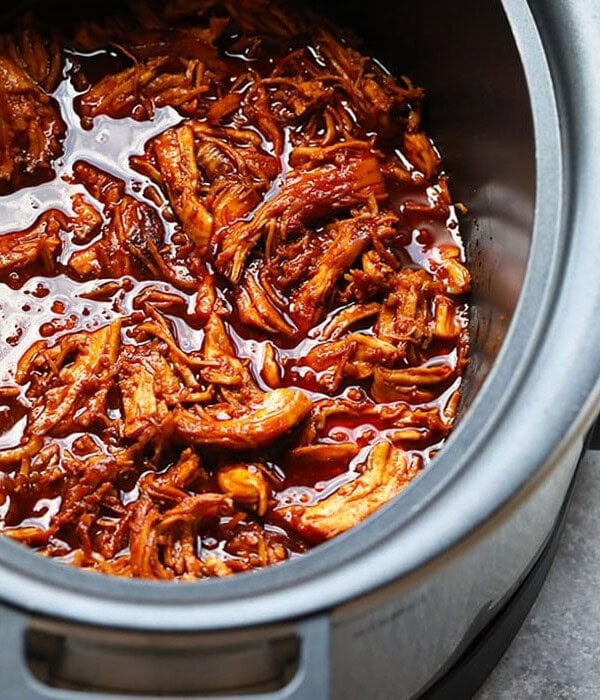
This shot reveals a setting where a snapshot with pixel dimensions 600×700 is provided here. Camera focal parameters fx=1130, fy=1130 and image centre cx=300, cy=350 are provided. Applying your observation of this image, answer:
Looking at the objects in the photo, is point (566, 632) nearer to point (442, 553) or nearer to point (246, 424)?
point (246, 424)

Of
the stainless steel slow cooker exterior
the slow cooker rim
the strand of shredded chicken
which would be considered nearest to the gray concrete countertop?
the stainless steel slow cooker exterior

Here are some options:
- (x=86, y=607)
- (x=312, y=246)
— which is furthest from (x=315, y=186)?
(x=86, y=607)

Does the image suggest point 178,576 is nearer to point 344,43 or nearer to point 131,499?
point 131,499

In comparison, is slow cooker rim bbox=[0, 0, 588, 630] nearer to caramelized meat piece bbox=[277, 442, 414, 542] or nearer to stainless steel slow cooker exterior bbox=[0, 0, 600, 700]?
stainless steel slow cooker exterior bbox=[0, 0, 600, 700]

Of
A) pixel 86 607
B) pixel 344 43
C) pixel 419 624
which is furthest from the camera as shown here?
pixel 344 43

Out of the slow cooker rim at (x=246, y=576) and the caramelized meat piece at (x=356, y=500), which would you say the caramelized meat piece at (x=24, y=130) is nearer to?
the caramelized meat piece at (x=356, y=500)
